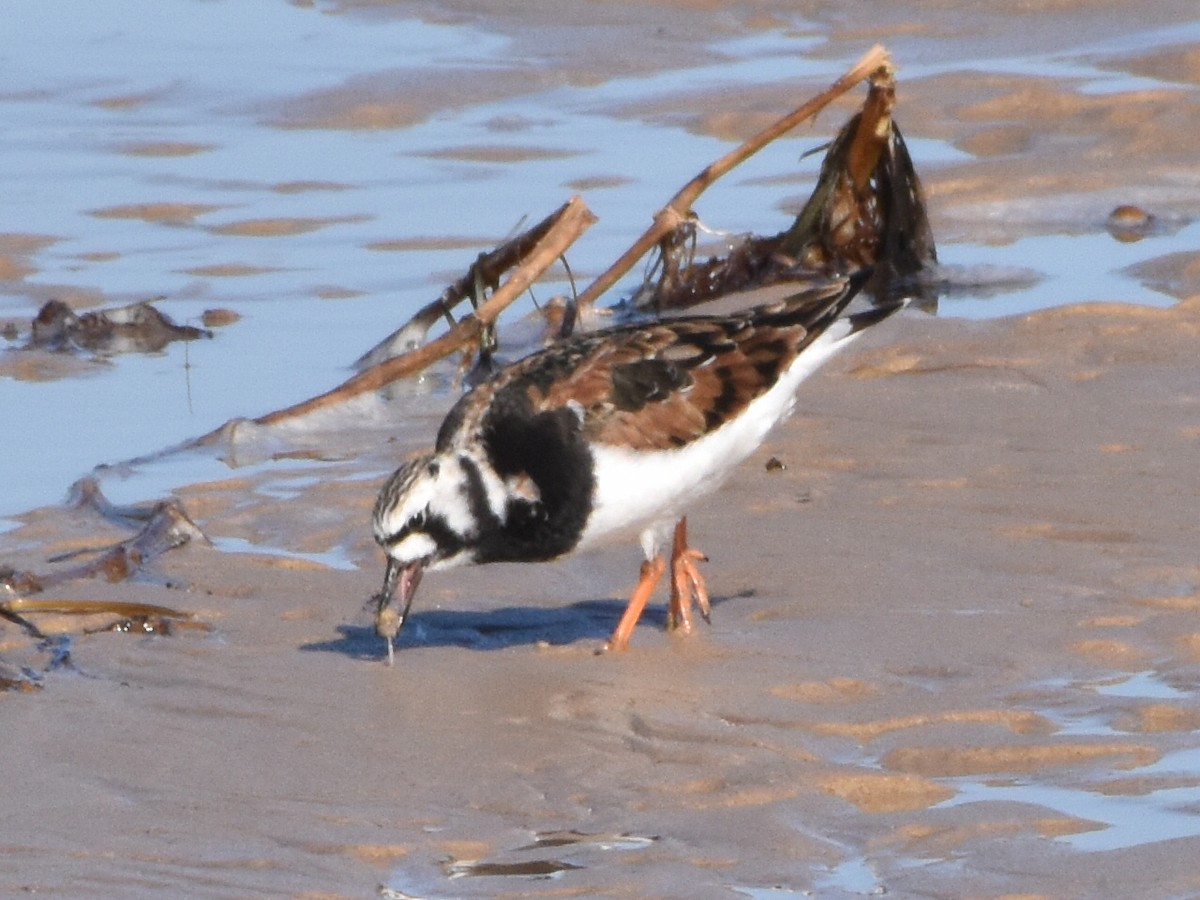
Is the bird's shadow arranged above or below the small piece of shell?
below

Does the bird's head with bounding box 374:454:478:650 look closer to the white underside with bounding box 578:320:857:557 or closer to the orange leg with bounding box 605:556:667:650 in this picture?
the white underside with bounding box 578:320:857:557

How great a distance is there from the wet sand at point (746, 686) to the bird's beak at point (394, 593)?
A: 10 centimetres

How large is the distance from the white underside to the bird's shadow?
223 mm

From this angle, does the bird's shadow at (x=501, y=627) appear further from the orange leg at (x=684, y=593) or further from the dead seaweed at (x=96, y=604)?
the dead seaweed at (x=96, y=604)

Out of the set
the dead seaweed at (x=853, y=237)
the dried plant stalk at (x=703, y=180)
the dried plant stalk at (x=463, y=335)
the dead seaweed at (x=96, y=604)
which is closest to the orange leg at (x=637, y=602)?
the dead seaweed at (x=96, y=604)

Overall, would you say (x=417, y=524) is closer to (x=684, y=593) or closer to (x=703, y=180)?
(x=684, y=593)

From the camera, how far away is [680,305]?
7812mm

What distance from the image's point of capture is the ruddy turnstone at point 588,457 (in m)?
4.93

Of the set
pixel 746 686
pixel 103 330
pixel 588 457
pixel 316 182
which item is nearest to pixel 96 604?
pixel 588 457

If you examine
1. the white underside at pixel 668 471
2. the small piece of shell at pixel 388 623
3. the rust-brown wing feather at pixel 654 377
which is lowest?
the small piece of shell at pixel 388 623

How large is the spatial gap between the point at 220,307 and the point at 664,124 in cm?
305

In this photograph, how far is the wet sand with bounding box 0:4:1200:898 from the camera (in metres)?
3.72

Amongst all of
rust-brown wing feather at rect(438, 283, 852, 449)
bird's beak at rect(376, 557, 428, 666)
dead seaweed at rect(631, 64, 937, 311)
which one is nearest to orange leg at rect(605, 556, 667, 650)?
rust-brown wing feather at rect(438, 283, 852, 449)

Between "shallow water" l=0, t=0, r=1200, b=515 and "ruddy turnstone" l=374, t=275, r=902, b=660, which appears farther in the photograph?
"shallow water" l=0, t=0, r=1200, b=515
